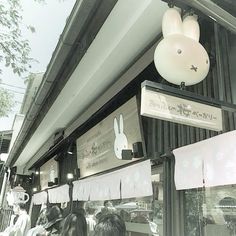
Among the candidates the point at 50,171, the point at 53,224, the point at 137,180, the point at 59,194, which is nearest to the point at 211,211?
the point at 137,180

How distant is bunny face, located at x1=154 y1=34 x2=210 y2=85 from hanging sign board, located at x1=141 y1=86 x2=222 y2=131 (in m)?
0.17

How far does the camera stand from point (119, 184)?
4.17 meters

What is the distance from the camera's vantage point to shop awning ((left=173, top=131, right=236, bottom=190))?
2.23 m

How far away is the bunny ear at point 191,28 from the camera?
2116 mm

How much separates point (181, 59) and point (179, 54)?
3 centimetres

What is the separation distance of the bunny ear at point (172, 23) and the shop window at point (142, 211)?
71.4 inches

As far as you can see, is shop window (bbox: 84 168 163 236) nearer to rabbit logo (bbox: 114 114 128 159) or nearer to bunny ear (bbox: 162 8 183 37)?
rabbit logo (bbox: 114 114 128 159)

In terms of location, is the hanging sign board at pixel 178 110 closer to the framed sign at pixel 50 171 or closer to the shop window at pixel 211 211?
the shop window at pixel 211 211

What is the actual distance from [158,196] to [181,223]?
0.62 meters

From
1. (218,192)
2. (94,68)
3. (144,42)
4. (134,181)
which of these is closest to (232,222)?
(218,192)

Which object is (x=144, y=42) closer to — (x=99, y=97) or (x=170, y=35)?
(x=170, y=35)

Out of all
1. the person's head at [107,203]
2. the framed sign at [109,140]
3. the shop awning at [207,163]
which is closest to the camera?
the shop awning at [207,163]

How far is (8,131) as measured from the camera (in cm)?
1596

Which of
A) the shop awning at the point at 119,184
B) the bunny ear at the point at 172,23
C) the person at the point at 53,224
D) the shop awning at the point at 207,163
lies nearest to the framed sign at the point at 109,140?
the shop awning at the point at 119,184
